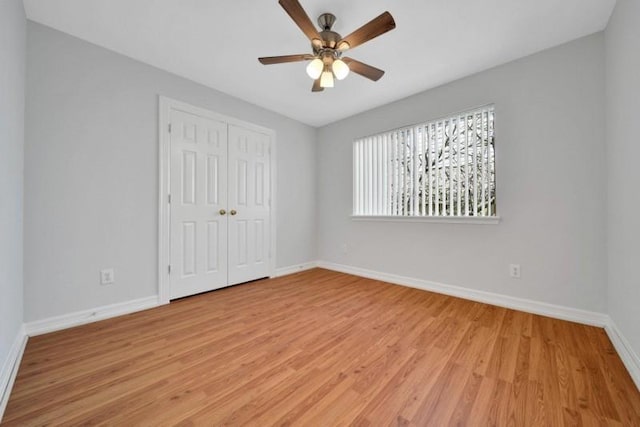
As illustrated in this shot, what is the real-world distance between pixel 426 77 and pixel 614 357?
281 centimetres

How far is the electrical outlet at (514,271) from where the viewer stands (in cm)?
242

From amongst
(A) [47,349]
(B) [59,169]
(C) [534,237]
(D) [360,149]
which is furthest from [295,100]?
(A) [47,349]

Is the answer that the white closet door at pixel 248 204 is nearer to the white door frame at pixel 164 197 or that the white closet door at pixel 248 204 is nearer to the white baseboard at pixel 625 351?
the white door frame at pixel 164 197

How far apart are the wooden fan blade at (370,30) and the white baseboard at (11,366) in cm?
284

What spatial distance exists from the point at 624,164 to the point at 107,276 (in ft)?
13.7

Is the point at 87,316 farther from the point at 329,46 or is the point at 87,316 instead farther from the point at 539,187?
the point at 539,187

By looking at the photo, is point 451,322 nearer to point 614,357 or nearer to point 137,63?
point 614,357

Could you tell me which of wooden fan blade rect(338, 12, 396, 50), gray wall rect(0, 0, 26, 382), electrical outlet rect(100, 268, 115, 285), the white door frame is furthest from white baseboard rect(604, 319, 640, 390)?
electrical outlet rect(100, 268, 115, 285)

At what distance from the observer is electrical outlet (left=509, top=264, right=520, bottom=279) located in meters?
2.42

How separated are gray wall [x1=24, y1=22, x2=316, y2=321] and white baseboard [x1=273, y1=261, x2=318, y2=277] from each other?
1.64m

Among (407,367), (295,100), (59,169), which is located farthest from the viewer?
(295,100)

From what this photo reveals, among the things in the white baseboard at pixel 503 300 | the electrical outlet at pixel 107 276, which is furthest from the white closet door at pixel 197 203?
the white baseboard at pixel 503 300

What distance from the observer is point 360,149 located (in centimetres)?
384

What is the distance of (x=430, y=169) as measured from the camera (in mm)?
3031
